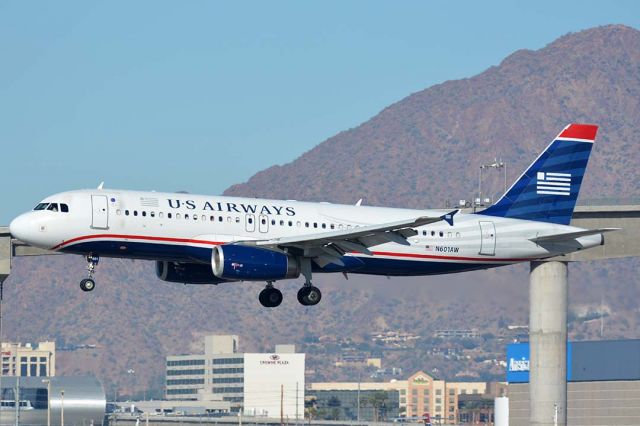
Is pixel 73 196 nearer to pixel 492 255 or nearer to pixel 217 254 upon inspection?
pixel 217 254

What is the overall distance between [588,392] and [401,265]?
79.1 m

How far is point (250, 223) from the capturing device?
66812mm

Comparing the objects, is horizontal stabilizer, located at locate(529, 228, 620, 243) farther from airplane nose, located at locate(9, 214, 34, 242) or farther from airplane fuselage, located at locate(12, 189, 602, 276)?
airplane nose, located at locate(9, 214, 34, 242)

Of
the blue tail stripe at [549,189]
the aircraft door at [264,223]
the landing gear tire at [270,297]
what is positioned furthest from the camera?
the blue tail stripe at [549,189]

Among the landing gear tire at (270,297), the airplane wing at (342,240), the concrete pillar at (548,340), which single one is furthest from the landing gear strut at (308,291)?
the concrete pillar at (548,340)

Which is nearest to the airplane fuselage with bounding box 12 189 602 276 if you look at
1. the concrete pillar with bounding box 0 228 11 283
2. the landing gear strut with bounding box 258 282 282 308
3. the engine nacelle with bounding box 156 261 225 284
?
the engine nacelle with bounding box 156 261 225 284

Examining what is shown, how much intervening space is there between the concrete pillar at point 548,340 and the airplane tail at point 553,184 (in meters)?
15.3

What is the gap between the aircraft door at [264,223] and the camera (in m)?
67.1

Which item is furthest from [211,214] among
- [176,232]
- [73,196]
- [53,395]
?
[53,395]

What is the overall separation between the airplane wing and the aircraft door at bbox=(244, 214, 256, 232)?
106 cm

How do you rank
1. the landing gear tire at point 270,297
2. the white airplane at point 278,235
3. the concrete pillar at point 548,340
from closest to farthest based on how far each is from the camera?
the white airplane at point 278,235
the landing gear tire at point 270,297
the concrete pillar at point 548,340

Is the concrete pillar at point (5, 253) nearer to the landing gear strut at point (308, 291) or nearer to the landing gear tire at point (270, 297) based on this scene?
the landing gear tire at point (270, 297)

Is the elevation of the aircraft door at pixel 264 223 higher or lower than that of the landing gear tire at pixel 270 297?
higher

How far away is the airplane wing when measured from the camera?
64.1 metres
